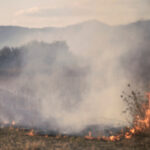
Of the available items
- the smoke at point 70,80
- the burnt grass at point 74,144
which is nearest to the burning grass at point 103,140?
the burnt grass at point 74,144

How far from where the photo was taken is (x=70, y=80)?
3080 cm

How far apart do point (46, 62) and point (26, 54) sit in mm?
4532

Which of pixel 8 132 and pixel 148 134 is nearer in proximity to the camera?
pixel 148 134

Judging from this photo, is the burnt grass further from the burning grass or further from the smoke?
the smoke

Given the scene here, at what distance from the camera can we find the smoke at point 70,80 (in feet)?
54.3

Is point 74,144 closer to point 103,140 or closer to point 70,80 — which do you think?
point 103,140

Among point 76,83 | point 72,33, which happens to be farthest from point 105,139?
point 72,33

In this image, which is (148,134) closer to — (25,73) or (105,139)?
(105,139)

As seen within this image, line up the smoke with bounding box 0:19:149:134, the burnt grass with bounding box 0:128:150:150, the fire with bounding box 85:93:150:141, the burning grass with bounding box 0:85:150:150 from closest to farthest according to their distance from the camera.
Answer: the burnt grass with bounding box 0:128:150:150, the burning grass with bounding box 0:85:150:150, the fire with bounding box 85:93:150:141, the smoke with bounding box 0:19:149:134

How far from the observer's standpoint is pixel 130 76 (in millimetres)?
24719

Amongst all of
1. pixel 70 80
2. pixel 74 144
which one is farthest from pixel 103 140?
pixel 70 80

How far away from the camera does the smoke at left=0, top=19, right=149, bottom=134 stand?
16.5m

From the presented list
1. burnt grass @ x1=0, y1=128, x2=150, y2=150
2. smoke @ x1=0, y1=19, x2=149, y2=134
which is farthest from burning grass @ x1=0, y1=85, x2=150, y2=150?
smoke @ x1=0, y1=19, x2=149, y2=134

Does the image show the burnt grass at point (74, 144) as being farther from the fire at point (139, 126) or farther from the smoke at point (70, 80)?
the smoke at point (70, 80)
